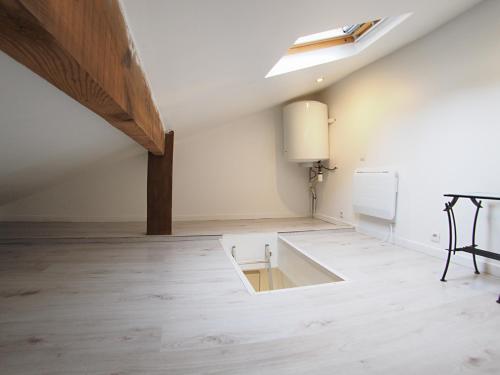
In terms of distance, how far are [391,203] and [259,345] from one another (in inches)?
90.4

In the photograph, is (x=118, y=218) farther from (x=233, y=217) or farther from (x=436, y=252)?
(x=436, y=252)

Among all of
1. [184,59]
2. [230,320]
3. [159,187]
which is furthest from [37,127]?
[159,187]

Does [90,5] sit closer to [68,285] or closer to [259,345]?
[259,345]

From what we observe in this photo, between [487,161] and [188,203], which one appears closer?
[487,161]

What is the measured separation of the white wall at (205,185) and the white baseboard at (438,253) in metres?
1.71

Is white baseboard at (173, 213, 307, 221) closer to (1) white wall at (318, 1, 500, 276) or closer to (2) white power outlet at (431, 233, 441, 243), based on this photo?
(1) white wall at (318, 1, 500, 276)

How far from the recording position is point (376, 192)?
2.96 metres

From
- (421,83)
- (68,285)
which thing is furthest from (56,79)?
(421,83)

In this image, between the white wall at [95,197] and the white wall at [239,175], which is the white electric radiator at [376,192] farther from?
the white wall at [95,197]

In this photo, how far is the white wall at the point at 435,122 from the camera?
6.55 ft

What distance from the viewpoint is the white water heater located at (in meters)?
3.79

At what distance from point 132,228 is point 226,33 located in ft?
9.55

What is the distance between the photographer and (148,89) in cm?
147

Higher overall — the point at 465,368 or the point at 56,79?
the point at 56,79
